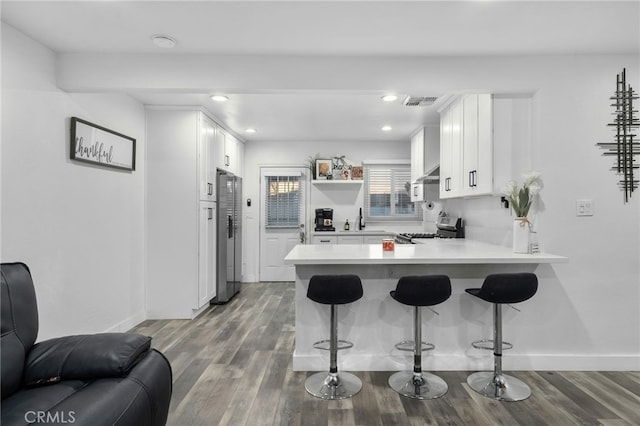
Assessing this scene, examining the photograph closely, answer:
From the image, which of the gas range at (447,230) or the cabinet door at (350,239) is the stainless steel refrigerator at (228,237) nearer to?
the cabinet door at (350,239)

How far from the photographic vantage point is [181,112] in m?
4.07

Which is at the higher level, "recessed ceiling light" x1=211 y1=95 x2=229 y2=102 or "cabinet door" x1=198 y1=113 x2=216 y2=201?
"recessed ceiling light" x1=211 y1=95 x2=229 y2=102

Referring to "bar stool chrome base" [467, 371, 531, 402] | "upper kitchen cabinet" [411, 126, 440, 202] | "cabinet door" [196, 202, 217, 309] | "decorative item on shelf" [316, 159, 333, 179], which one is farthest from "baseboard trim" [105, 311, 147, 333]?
"upper kitchen cabinet" [411, 126, 440, 202]

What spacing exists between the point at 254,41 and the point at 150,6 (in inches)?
26.3

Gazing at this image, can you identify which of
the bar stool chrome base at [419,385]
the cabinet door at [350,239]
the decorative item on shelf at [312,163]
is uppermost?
the decorative item on shelf at [312,163]

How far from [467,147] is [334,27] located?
1831 mm

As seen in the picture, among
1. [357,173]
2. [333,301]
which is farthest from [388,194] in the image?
[333,301]

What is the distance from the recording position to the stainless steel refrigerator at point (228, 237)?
467 cm

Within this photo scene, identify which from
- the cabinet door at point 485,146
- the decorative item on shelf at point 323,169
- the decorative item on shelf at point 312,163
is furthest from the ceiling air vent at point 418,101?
the decorative item on shelf at point 312,163

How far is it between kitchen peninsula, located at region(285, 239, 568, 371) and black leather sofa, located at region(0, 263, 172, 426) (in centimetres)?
132

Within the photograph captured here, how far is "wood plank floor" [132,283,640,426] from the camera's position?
2121mm

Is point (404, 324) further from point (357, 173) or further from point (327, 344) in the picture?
point (357, 173)

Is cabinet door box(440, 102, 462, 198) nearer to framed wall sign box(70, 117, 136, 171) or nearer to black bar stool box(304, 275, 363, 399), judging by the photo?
black bar stool box(304, 275, 363, 399)

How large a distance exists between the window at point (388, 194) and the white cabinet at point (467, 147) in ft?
5.84
